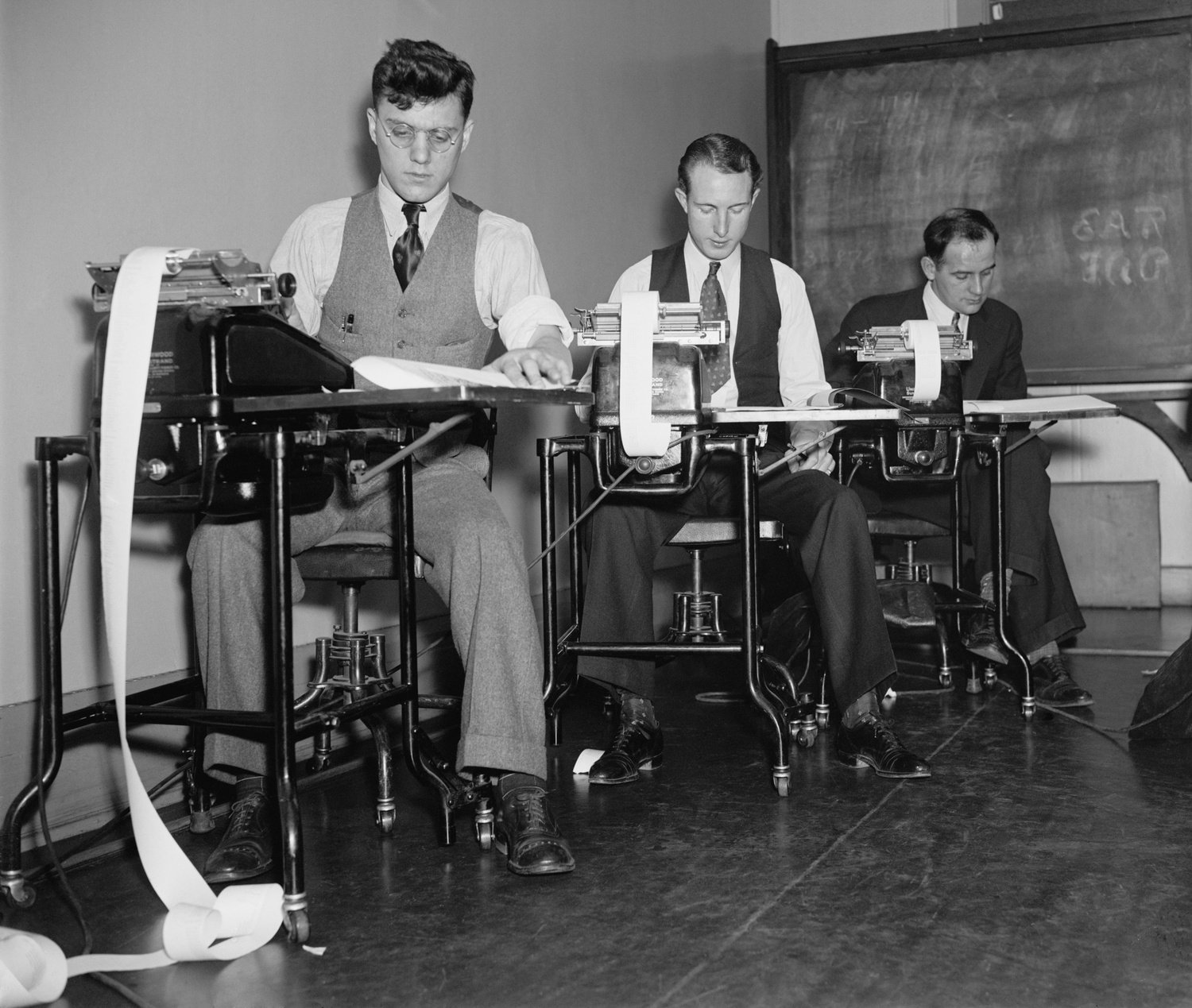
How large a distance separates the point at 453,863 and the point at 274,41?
1.64 m

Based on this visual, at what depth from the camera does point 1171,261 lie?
4.87m

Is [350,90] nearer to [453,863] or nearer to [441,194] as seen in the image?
[441,194]

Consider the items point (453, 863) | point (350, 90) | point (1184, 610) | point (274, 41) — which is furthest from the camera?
point (1184, 610)

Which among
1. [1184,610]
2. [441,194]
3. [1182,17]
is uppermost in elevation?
[1182,17]

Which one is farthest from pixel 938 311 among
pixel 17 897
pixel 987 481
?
pixel 17 897

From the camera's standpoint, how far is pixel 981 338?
3.82 metres

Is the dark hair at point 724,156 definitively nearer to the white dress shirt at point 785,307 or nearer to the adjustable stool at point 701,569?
the white dress shirt at point 785,307

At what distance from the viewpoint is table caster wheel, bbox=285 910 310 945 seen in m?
1.63

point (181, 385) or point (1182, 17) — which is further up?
point (1182, 17)

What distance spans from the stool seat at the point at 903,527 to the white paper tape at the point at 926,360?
1.87 ft

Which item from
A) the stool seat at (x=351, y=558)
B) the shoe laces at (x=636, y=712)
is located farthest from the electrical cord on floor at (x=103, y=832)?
the shoe laces at (x=636, y=712)

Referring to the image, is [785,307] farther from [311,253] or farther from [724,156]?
[311,253]

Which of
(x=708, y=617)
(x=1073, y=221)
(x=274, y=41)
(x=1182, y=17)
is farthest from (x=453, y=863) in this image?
(x=1182, y=17)

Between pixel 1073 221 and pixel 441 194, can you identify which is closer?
pixel 441 194
